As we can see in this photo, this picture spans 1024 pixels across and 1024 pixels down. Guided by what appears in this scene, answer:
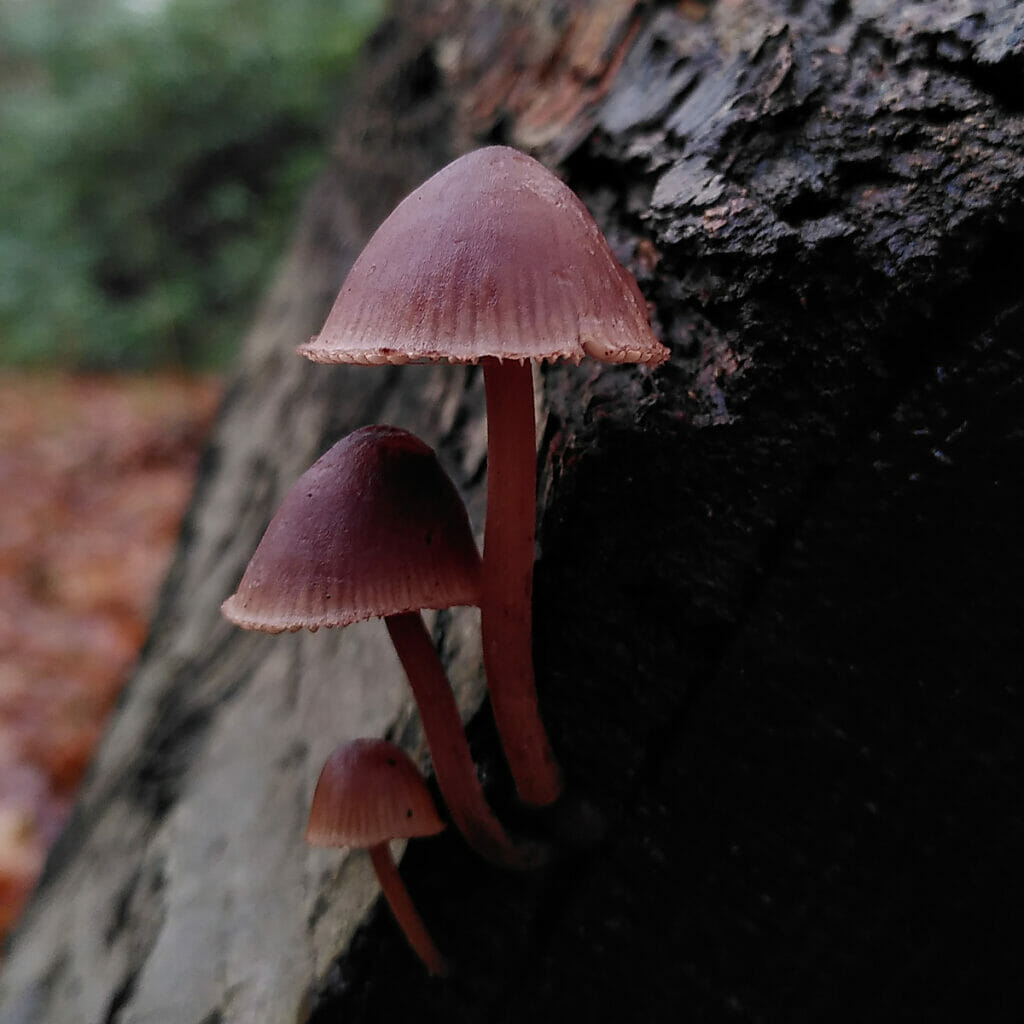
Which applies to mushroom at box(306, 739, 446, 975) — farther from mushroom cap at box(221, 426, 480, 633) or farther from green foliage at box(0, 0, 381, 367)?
green foliage at box(0, 0, 381, 367)

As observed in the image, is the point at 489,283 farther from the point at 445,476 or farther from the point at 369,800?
the point at 369,800

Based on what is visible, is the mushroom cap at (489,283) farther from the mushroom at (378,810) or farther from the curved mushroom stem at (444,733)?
the mushroom at (378,810)

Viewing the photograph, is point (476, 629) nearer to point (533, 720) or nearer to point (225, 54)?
point (533, 720)

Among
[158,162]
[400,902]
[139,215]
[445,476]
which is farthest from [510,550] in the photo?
[139,215]

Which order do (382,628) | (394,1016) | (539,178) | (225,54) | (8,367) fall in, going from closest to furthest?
(539,178)
(394,1016)
(382,628)
(225,54)
(8,367)

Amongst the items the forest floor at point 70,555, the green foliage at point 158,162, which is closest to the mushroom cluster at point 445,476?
the forest floor at point 70,555

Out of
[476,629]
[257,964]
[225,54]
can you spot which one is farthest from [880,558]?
[225,54]
